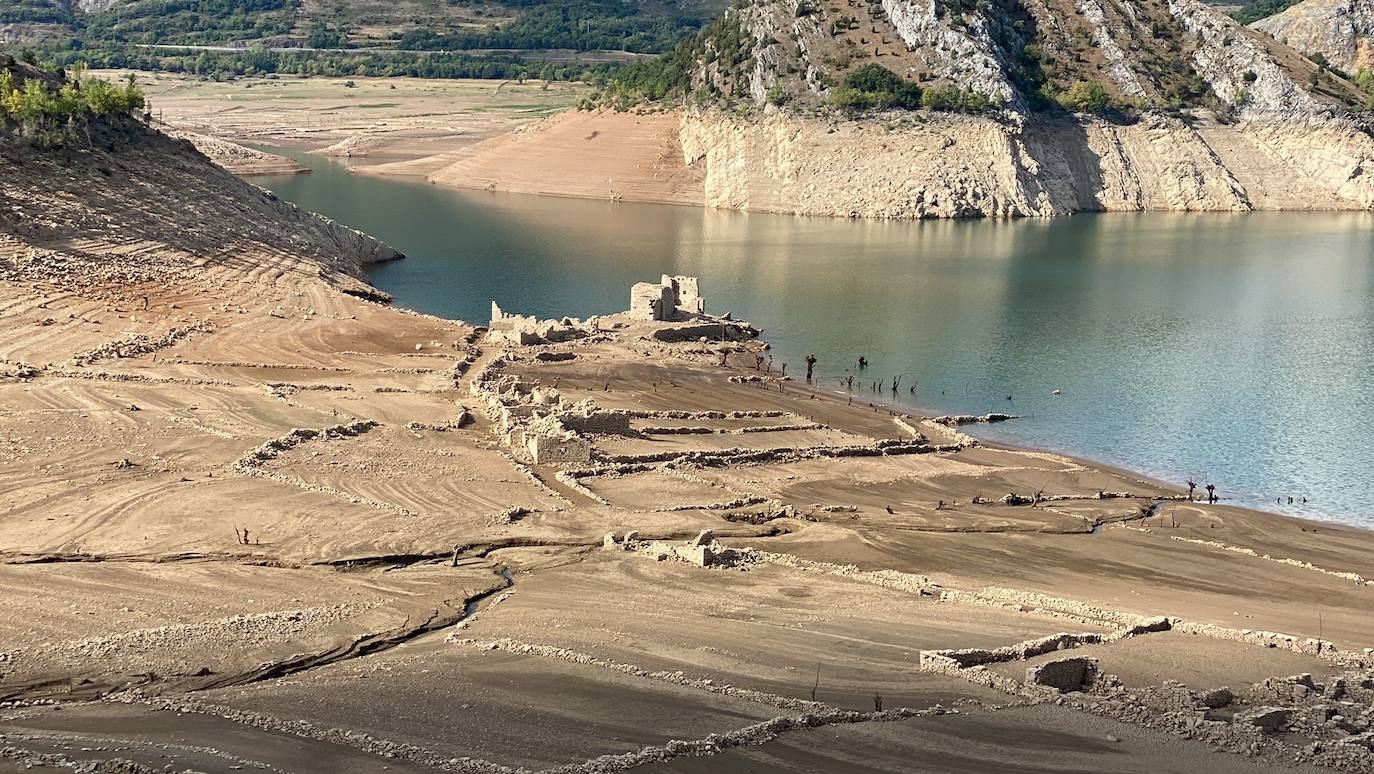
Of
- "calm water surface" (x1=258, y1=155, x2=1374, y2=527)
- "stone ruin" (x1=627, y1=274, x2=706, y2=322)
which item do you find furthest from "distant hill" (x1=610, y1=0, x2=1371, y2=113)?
"stone ruin" (x1=627, y1=274, x2=706, y2=322)

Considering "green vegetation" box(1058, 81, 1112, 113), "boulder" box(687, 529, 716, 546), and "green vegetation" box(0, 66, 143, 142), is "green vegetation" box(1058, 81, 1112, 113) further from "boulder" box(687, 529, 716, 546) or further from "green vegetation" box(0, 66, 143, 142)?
"boulder" box(687, 529, 716, 546)

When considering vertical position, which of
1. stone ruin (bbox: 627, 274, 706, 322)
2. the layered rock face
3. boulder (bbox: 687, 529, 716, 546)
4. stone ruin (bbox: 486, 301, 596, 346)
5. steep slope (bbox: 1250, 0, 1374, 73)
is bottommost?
stone ruin (bbox: 486, 301, 596, 346)

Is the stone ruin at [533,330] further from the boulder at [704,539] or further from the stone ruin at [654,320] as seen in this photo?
the boulder at [704,539]

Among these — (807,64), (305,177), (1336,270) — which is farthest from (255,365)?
(305,177)

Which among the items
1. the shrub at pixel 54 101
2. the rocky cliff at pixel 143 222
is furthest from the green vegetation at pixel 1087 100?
the shrub at pixel 54 101

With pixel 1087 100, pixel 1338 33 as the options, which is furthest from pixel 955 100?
pixel 1338 33

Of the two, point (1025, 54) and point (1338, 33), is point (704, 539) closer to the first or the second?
point (1025, 54)
